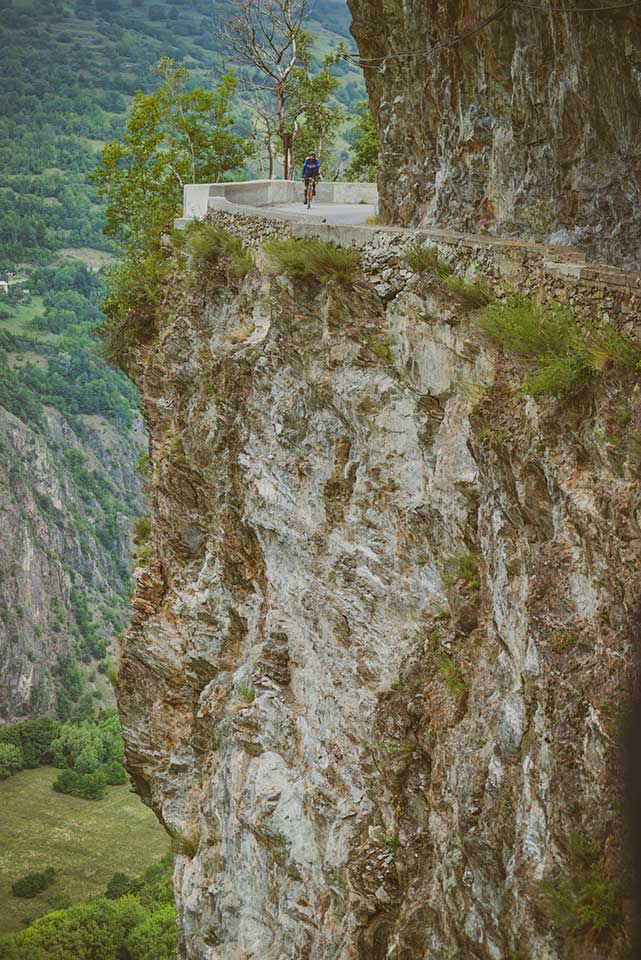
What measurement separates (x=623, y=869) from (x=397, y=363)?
651 centimetres

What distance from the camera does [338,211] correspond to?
25250mm

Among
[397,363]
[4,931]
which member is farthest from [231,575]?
[4,931]

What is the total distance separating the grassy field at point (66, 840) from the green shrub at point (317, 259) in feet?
109

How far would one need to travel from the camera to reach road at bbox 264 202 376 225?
21594mm

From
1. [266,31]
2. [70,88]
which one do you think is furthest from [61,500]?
[70,88]

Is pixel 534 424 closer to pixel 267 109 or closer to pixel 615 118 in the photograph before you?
pixel 615 118

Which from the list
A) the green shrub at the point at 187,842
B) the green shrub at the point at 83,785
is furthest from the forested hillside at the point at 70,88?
the green shrub at the point at 187,842

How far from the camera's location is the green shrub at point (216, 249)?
1602 centimetres

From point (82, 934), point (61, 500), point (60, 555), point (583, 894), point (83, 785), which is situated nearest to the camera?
point (583, 894)

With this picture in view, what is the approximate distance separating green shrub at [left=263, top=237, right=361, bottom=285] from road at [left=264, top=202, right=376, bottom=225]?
728cm

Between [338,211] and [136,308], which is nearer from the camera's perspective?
[136,308]

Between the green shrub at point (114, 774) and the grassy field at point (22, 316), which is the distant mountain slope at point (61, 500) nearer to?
the grassy field at point (22, 316)

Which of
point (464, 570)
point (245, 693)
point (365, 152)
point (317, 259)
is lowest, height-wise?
point (245, 693)

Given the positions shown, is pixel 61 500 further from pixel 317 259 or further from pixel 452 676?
pixel 452 676
